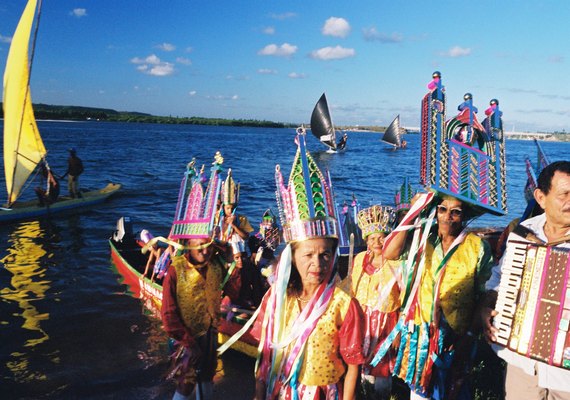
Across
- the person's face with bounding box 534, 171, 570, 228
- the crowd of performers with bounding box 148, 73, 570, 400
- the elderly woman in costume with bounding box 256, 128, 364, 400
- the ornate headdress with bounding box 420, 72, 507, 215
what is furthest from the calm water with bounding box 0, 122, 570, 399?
the person's face with bounding box 534, 171, 570, 228

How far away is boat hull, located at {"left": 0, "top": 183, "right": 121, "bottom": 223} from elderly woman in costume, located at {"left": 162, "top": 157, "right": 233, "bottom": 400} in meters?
15.6

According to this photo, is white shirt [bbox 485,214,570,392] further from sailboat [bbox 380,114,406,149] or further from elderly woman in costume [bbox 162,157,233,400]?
sailboat [bbox 380,114,406,149]

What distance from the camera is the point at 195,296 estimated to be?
154 inches

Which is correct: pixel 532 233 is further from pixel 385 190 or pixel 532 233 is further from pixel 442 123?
pixel 385 190

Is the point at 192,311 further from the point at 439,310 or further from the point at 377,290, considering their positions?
the point at 439,310

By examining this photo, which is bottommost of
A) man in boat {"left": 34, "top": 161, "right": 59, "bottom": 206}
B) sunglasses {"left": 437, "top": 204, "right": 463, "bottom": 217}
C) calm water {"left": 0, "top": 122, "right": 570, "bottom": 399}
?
calm water {"left": 0, "top": 122, "right": 570, "bottom": 399}

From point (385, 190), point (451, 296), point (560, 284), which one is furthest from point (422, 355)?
point (385, 190)

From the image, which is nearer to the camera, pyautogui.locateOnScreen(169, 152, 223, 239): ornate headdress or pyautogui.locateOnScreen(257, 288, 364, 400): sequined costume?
pyautogui.locateOnScreen(257, 288, 364, 400): sequined costume

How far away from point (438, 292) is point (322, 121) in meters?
53.7

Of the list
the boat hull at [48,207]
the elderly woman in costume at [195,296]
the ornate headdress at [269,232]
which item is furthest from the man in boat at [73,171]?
the elderly woman in costume at [195,296]

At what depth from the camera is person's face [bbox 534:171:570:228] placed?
8.64ft

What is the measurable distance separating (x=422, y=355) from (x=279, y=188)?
192 centimetres

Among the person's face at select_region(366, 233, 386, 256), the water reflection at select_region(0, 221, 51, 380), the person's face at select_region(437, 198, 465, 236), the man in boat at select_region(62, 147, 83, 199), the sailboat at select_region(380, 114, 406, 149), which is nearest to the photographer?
the person's face at select_region(437, 198, 465, 236)

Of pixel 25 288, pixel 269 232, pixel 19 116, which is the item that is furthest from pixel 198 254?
pixel 19 116
